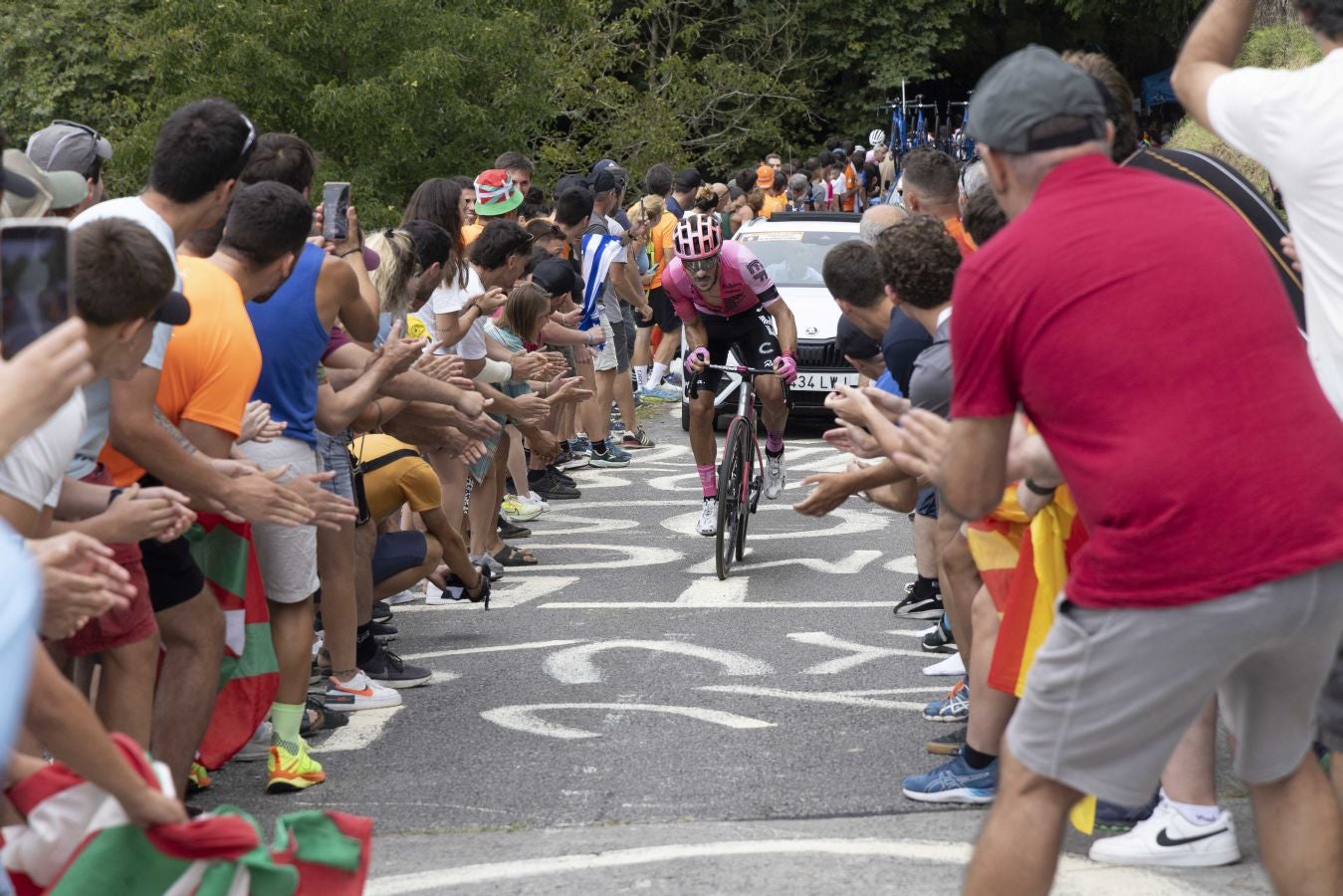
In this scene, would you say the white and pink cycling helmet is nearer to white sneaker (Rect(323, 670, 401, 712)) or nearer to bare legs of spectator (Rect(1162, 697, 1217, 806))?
white sneaker (Rect(323, 670, 401, 712))

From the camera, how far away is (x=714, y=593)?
31.4 feet

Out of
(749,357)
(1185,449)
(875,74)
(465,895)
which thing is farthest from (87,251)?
(875,74)

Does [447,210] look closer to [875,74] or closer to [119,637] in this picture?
[119,637]

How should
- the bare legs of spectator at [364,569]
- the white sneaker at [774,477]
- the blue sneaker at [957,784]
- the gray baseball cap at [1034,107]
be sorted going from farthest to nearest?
the white sneaker at [774,477], the bare legs of spectator at [364,569], the blue sneaker at [957,784], the gray baseball cap at [1034,107]

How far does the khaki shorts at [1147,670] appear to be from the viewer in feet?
11.2

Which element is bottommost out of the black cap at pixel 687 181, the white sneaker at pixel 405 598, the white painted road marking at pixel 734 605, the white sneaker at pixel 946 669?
the white sneaker at pixel 405 598

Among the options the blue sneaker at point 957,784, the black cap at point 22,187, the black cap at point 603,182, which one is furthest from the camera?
the black cap at point 603,182

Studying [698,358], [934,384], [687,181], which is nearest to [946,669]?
[934,384]

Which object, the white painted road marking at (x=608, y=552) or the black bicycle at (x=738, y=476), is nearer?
the black bicycle at (x=738, y=476)

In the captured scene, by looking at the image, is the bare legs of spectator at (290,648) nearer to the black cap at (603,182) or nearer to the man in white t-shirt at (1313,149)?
the man in white t-shirt at (1313,149)

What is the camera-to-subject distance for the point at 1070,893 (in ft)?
15.6

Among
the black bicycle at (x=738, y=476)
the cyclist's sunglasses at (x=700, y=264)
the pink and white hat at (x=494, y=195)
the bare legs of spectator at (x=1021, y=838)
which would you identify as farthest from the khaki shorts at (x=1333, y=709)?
the pink and white hat at (x=494, y=195)

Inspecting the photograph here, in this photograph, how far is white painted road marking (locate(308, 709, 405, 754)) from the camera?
21.8 ft

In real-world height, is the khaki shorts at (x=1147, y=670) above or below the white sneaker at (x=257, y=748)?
above
